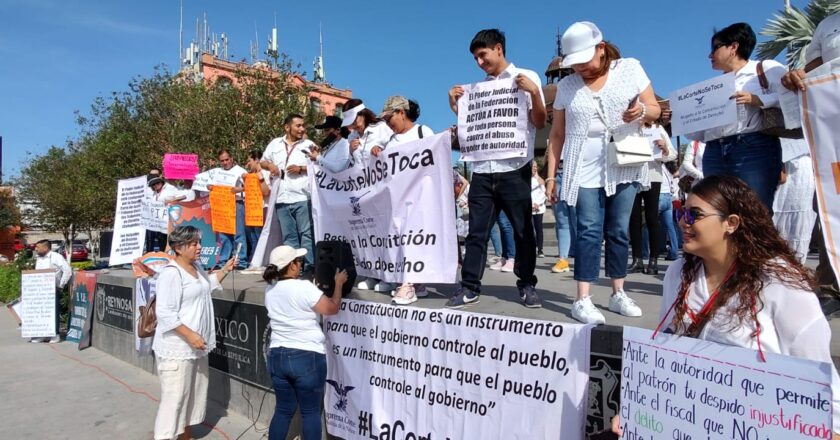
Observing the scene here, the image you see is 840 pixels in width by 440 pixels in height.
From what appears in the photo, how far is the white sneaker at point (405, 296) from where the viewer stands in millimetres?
4016

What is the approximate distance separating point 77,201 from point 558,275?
3151 cm

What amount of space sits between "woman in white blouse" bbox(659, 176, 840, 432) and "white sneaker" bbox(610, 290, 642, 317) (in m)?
1.17

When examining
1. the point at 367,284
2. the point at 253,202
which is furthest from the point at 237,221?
the point at 367,284

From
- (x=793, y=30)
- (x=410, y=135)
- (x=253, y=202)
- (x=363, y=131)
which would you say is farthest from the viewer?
(x=793, y=30)

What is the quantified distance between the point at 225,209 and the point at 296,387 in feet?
16.2

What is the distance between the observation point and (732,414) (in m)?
1.77

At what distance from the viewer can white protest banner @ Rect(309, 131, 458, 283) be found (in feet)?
13.5

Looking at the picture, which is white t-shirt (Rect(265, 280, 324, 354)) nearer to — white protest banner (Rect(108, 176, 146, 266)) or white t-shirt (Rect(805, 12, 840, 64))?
white t-shirt (Rect(805, 12, 840, 64))

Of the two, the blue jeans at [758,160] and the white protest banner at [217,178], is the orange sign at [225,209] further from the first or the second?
the blue jeans at [758,160]

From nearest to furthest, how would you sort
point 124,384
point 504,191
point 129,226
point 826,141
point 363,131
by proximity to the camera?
point 826,141, point 504,191, point 363,131, point 124,384, point 129,226

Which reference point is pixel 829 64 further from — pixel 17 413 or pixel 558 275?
pixel 17 413

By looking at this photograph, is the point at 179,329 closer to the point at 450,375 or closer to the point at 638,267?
the point at 450,375

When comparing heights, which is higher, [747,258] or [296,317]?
[747,258]

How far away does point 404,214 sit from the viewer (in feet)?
14.1
